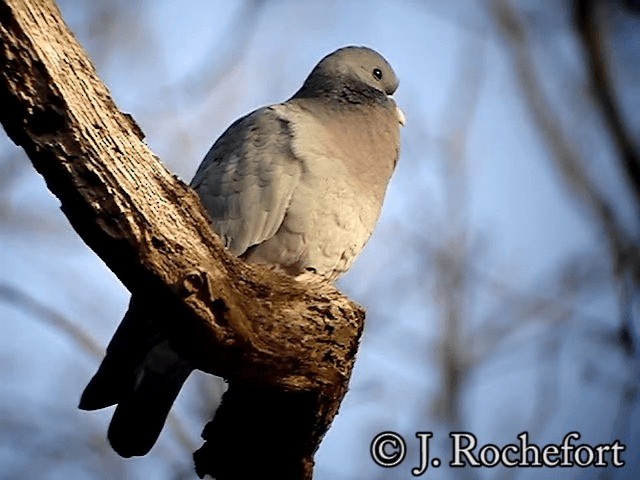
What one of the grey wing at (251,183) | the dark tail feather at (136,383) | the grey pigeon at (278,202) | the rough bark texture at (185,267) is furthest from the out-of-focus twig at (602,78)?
the dark tail feather at (136,383)

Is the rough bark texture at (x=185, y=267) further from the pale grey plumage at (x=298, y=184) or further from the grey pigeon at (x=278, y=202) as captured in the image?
the pale grey plumage at (x=298, y=184)

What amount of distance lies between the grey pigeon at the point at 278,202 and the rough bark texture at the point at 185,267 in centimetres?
34

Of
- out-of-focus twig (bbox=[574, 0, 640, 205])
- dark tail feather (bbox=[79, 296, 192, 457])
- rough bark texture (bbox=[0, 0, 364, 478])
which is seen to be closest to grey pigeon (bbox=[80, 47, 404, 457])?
dark tail feather (bbox=[79, 296, 192, 457])

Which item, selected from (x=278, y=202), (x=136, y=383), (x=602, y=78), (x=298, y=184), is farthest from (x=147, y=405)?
(x=602, y=78)

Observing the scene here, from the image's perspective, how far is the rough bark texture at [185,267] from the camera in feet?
7.16

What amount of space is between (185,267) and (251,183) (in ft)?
3.57

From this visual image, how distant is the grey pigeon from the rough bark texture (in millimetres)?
341

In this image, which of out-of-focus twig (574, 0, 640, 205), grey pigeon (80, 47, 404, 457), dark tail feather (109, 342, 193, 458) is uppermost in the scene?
out-of-focus twig (574, 0, 640, 205)

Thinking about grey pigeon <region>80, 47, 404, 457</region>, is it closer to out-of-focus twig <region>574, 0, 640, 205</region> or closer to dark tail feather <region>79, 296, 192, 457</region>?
dark tail feather <region>79, 296, 192, 457</region>

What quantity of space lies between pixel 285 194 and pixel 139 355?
82cm

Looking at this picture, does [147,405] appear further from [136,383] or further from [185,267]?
[185,267]

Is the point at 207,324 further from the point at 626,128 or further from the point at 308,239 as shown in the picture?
the point at 626,128

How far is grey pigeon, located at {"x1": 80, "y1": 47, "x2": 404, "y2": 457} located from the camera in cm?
318

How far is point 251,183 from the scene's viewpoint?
3.54m
